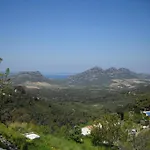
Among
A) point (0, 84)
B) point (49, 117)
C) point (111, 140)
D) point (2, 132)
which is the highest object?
point (0, 84)

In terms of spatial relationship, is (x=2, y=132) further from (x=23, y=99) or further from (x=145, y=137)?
(x=23, y=99)

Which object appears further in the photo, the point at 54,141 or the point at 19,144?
the point at 54,141

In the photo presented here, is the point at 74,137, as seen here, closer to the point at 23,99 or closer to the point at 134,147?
the point at 134,147

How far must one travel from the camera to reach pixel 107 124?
81.0ft

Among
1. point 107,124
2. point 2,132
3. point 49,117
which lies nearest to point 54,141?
point 2,132

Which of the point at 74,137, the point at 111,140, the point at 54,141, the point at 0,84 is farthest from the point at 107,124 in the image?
the point at 0,84

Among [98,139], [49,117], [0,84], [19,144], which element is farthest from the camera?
[49,117]

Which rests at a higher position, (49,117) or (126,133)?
(126,133)

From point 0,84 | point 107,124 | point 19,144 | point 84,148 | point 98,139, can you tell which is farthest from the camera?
point 107,124

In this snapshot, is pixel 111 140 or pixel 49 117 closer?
pixel 111 140

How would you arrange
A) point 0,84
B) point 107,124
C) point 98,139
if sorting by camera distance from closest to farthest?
point 0,84 < point 98,139 < point 107,124

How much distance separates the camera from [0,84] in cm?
1623

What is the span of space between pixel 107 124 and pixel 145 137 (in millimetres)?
4250

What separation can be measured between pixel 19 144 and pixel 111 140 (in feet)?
40.3
